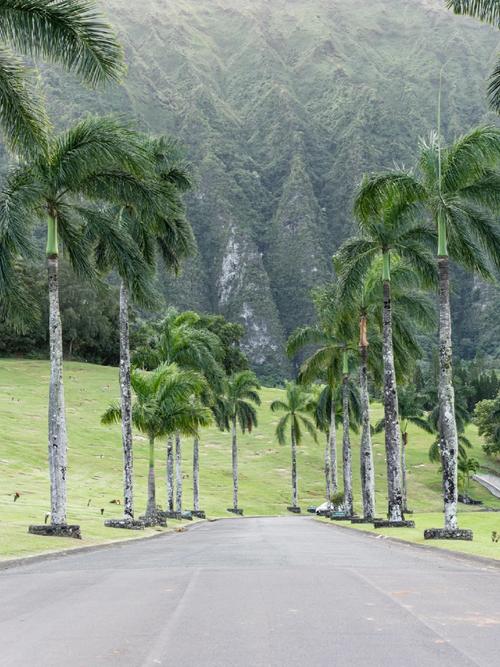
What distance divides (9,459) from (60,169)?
51121mm

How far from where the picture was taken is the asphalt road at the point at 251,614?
24.5ft

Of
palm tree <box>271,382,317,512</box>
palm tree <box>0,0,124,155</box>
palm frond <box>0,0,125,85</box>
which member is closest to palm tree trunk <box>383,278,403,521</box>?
palm tree <box>0,0,124,155</box>

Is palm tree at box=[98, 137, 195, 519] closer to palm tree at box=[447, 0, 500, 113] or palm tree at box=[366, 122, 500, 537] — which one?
palm tree at box=[366, 122, 500, 537]

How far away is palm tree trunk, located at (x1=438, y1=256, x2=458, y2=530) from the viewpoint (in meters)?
28.1

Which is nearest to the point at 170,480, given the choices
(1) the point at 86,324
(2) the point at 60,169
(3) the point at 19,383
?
(2) the point at 60,169

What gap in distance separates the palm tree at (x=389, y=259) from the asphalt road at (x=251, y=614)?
18705 millimetres

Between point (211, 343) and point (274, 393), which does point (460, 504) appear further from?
point (274, 393)

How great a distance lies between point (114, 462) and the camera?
288 ft

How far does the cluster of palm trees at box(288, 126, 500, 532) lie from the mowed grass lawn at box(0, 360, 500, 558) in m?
8.17

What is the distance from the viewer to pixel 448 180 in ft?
101

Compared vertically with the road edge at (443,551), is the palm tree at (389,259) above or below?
above

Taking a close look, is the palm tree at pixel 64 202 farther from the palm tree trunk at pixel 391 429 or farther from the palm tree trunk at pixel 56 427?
the palm tree trunk at pixel 391 429

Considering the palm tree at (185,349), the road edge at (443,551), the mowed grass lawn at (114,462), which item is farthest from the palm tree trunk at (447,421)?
the palm tree at (185,349)

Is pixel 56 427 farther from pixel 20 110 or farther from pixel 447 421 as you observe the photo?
pixel 447 421
